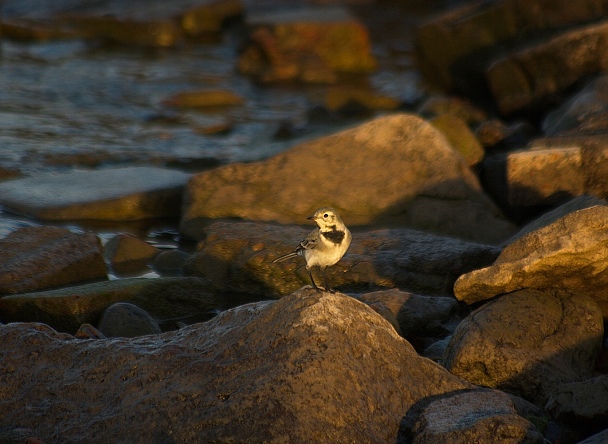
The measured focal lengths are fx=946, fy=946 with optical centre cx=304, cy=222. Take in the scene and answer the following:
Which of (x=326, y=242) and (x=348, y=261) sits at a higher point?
(x=326, y=242)

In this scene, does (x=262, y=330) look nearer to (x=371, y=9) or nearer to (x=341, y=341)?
(x=341, y=341)

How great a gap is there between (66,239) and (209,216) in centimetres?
144

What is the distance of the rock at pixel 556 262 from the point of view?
5.53m

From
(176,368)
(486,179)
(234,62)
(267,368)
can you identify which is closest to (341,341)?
(267,368)

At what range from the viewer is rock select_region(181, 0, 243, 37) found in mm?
19469

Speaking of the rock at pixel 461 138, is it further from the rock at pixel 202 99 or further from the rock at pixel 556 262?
the rock at pixel 202 99

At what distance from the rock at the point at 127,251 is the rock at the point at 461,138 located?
12.0ft

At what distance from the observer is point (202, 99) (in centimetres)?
1516

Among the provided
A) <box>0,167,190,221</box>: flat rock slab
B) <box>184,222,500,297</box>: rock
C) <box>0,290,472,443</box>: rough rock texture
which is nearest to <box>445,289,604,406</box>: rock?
<box>0,290,472,443</box>: rough rock texture

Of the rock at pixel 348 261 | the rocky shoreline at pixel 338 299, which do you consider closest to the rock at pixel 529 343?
the rocky shoreline at pixel 338 299

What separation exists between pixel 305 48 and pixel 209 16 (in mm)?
3124

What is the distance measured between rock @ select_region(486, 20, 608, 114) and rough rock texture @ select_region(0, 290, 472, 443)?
7719mm

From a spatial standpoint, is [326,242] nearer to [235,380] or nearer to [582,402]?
[235,380]

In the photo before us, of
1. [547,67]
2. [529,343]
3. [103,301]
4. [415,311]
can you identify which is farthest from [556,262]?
[547,67]
